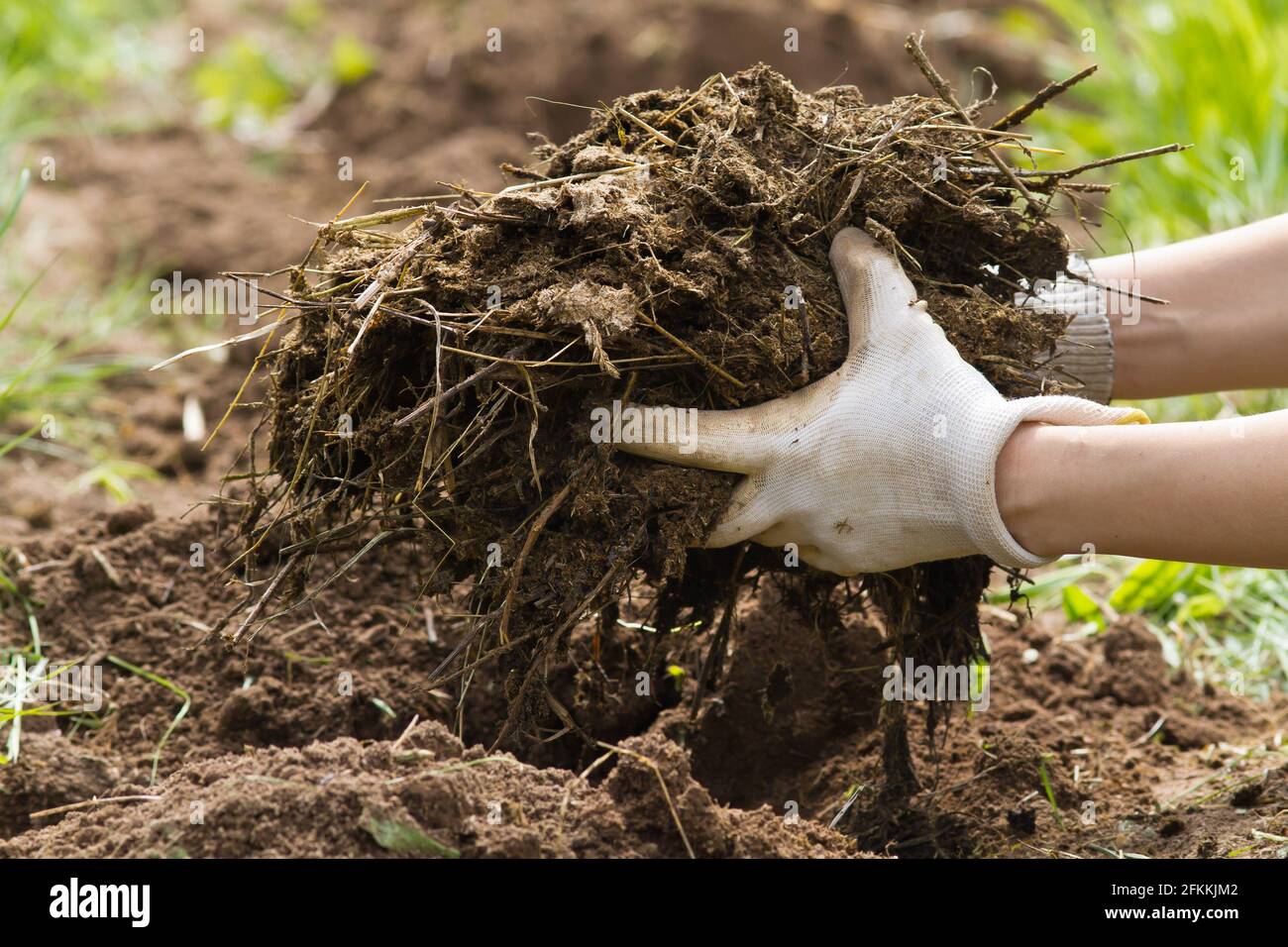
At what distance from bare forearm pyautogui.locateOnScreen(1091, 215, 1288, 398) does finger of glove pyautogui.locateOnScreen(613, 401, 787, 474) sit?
0.80 metres

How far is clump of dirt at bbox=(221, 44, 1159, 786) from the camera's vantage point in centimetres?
195

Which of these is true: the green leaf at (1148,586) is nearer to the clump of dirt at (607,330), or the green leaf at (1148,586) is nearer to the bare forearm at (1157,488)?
the clump of dirt at (607,330)

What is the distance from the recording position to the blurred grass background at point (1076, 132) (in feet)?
10.2

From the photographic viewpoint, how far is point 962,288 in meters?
2.16

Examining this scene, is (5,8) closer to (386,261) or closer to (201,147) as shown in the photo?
(201,147)

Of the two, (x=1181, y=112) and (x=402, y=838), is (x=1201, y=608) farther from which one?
(x=1181, y=112)

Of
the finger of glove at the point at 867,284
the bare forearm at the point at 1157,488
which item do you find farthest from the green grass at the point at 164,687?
the bare forearm at the point at 1157,488

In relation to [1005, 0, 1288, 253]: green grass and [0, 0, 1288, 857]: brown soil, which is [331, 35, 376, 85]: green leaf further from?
[1005, 0, 1288, 253]: green grass

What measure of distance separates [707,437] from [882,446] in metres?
0.27

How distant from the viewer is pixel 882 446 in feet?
6.47

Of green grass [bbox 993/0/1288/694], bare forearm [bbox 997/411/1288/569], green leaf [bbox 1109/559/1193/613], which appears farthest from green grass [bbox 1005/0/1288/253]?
bare forearm [bbox 997/411/1288/569]
